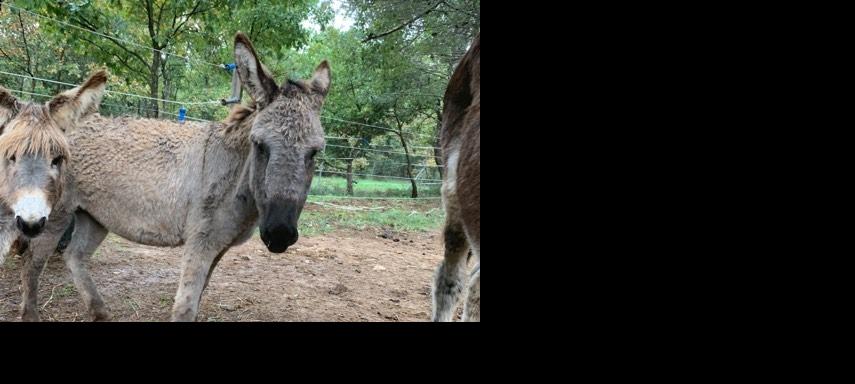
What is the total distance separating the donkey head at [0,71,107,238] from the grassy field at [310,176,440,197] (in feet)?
20.5

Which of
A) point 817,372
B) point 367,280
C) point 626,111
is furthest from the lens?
point 367,280

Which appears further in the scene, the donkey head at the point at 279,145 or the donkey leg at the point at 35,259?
the donkey leg at the point at 35,259

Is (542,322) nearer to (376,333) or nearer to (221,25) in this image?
→ (376,333)

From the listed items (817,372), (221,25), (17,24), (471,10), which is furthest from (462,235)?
(17,24)

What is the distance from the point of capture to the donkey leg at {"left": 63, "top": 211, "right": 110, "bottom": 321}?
7.25 ft

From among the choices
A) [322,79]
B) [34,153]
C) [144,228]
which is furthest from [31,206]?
[322,79]

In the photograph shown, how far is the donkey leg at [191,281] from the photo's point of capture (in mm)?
1788

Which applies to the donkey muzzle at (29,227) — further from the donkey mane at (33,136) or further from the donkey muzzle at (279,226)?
the donkey muzzle at (279,226)

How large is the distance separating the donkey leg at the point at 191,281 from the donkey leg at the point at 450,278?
950 mm

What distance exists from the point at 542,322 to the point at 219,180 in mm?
1493

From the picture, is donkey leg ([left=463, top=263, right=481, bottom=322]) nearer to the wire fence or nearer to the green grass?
the green grass

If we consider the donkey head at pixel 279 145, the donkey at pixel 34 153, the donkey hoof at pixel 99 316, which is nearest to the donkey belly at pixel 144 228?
the donkey at pixel 34 153

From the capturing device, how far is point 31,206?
5.06ft

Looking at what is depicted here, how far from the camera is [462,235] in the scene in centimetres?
161
